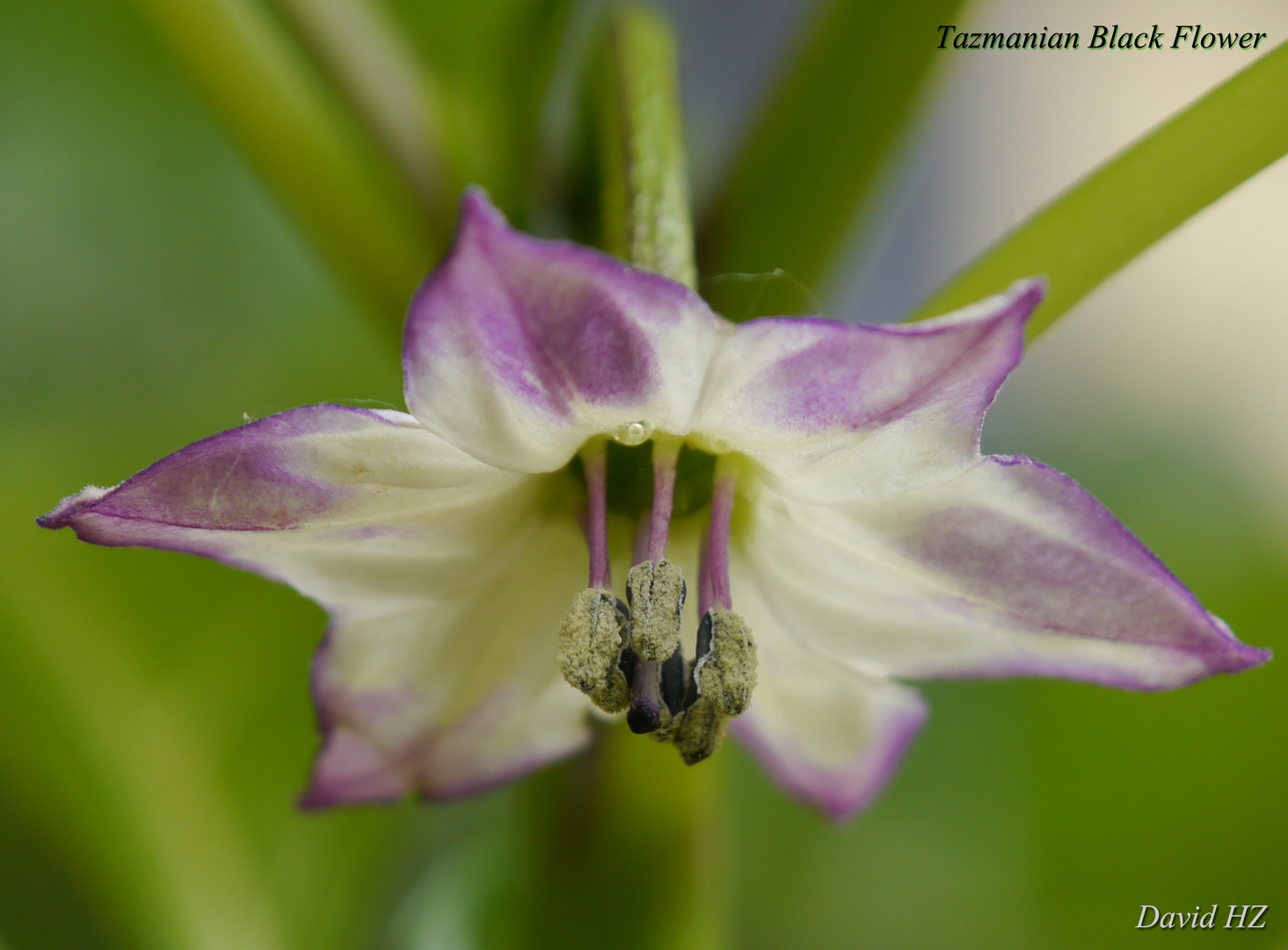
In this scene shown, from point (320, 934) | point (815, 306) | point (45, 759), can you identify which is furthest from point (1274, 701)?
point (45, 759)

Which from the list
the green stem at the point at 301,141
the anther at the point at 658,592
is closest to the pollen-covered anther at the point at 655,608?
the anther at the point at 658,592

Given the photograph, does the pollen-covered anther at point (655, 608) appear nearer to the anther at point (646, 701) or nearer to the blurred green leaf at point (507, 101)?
the anther at point (646, 701)

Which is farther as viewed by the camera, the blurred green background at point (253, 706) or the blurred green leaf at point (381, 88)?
the blurred green background at point (253, 706)

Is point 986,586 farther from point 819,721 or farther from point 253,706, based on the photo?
point 253,706

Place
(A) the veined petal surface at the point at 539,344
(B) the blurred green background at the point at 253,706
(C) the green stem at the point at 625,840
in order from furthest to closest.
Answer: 1. (B) the blurred green background at the point at 253,706
2. (C) the green stem at the point at 625,840
3. (A) the veined petal surface at the point at 539,344

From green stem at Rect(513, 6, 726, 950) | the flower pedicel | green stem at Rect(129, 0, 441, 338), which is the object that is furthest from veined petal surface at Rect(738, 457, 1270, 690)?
green stem at Rect(129, 0, 441, 338)
